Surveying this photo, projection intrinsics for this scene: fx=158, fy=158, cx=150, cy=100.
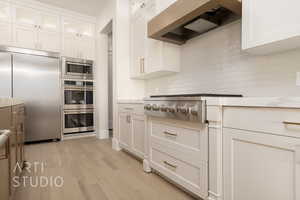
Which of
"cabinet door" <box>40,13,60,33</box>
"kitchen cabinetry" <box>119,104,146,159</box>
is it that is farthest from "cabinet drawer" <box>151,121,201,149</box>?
"cabinet door" <box>40,13,60,33</box>

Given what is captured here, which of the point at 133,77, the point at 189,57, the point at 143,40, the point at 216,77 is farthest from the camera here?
the point at 133,77

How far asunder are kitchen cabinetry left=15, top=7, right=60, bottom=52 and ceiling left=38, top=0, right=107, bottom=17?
10.8 inches

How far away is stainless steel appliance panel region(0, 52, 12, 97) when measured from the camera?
279 centimetres

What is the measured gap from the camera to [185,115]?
128cm

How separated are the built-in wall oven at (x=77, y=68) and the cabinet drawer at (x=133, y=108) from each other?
161 centimetres

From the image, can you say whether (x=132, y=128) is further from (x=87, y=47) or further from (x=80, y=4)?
(x=80, y=4)

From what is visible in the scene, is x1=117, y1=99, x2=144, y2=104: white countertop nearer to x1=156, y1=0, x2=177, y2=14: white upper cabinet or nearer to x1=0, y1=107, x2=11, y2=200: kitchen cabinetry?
x1=156, y1=0, x2=177, y2=14: white upper cabinet

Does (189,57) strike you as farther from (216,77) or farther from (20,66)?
(20,66)

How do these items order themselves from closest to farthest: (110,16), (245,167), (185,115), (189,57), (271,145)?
1. (271,145)
2. (245,167)
3. (185,115)
4. (189,57)
5. (110,16)

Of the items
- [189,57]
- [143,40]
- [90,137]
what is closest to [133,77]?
[143,40]

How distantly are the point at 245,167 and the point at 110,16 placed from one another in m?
3.27

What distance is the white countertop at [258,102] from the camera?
771 millimetres

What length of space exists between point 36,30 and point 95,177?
321cm

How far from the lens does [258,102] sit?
2.94 feet
